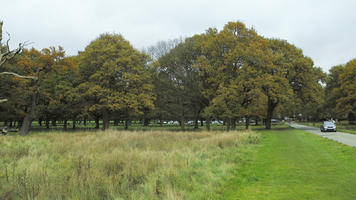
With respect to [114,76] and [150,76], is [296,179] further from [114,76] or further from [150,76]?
[150,76]

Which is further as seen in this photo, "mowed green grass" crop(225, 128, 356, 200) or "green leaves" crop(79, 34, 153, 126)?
"green leaves" crop(79, 34, 153, 126)

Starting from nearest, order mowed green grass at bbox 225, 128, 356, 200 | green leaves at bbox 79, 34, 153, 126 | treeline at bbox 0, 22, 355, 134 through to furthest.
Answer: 1. mowed green grass at bbox 225, 128, 356, 200
2. treeline at bbox 0, 22, 355, 134
3. green leaves at bbox 79, 34, 153, 126

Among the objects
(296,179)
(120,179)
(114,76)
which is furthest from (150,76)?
(296,179)

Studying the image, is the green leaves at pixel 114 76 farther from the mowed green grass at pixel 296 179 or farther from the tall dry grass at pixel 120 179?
the mowed green grass at pixel 296 179

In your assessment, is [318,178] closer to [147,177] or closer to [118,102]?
[147,177]

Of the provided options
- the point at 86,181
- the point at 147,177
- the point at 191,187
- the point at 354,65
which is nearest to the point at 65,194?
the point at 86,181

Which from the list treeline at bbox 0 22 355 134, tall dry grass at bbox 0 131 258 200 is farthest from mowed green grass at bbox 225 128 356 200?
treeline at bbox 0 22 355 134

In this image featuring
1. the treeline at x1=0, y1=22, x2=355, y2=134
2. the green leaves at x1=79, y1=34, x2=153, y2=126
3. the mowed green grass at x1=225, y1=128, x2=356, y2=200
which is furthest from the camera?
the green leaves at x1=79, y1=34, x2=153, y2=126

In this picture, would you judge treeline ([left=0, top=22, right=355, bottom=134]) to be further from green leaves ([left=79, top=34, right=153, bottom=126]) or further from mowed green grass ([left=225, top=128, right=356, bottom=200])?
mowed green grass ([left=225, top=128, right=356, bottom=200])

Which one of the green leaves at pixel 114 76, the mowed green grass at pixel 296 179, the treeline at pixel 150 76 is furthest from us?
the green leaves at pixel 114 76

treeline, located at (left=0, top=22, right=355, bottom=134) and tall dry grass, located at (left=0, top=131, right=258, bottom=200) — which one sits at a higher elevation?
treeline, located at (left=0, top=22, right=355, bottom=134)

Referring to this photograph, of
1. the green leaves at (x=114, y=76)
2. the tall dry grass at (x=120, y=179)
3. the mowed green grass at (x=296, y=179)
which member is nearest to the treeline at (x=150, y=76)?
the green leaves at (x=114, y=76)

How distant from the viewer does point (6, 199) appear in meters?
6.98

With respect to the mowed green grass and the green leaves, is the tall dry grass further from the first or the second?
the green leaves
